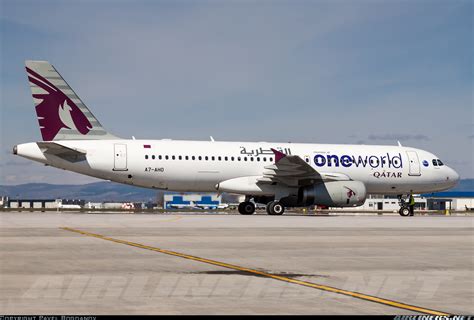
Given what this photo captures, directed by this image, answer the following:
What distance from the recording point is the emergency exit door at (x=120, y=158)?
39.7m

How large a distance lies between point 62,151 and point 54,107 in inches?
118

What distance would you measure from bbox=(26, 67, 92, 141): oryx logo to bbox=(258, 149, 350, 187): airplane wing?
38.0 feet

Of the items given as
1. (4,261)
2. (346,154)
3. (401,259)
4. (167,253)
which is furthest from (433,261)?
(346,154)

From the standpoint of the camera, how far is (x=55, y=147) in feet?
125

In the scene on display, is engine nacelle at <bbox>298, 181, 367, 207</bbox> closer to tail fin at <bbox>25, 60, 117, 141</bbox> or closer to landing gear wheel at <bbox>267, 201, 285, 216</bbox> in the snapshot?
landing gear wheel at <bbox>267, 201, 285, 216</bbox>

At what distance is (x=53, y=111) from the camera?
40.1 m

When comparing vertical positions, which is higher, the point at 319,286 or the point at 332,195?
the point at 332,195

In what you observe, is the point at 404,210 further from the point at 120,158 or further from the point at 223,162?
the point at 120,158

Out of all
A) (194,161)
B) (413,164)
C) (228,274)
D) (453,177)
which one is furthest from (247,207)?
(228,274)

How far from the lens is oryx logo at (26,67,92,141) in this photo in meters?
40.0

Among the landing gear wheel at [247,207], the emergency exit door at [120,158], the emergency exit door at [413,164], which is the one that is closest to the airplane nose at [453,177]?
the emergency exit door at [413,164]

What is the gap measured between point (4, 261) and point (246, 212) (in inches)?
1260

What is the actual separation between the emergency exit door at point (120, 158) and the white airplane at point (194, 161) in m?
0.06

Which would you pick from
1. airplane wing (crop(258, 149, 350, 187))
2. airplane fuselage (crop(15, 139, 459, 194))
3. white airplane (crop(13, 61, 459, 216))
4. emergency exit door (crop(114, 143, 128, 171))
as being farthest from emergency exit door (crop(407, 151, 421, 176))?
emergency exit door (crop(114, 143, 128, 171))
